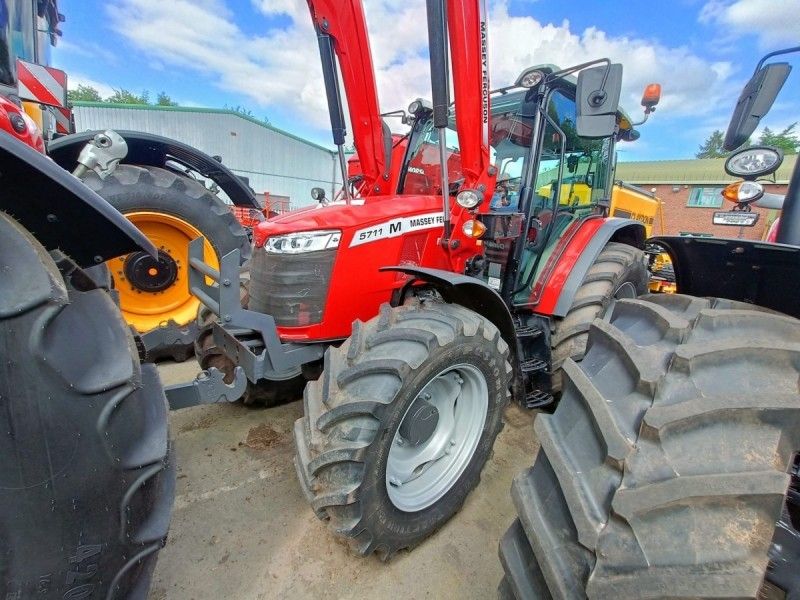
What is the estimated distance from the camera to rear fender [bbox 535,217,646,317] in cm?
274

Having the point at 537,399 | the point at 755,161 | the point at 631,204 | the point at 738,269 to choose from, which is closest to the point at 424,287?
the point at 537,399

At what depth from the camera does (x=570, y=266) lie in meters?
2.85

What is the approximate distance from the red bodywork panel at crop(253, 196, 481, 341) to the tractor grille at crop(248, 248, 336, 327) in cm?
4

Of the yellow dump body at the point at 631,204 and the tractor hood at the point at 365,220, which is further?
the yellow dump body at the point at 631,204

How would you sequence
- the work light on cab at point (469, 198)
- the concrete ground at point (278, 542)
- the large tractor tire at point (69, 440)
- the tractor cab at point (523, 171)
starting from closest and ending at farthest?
the large tractor tire at point (69, 440) → the concrete ground at point (278, 542) → the work light on cab at point (469, 198) → the tractor cab at point (523, 171)

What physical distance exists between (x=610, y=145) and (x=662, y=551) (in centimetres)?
353

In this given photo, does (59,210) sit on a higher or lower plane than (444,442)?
higher

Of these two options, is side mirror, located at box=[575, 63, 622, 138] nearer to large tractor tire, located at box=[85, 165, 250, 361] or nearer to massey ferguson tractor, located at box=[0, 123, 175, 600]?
massey ferguson tractor, located at box=[0, 123, 175, 600]

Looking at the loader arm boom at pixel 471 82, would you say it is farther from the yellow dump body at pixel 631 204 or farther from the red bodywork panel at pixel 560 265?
the yellow dump body at pixel 631 204

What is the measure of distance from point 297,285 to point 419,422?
95 centimetres

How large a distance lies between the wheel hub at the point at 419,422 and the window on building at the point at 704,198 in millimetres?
24450

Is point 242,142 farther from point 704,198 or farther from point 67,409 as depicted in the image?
point 704,198

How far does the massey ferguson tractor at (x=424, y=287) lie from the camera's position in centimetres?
173

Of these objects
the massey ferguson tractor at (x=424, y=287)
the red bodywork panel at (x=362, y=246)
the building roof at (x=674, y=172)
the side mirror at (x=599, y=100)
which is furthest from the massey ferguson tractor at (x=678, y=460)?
the building roof at (x=674, y=172)
